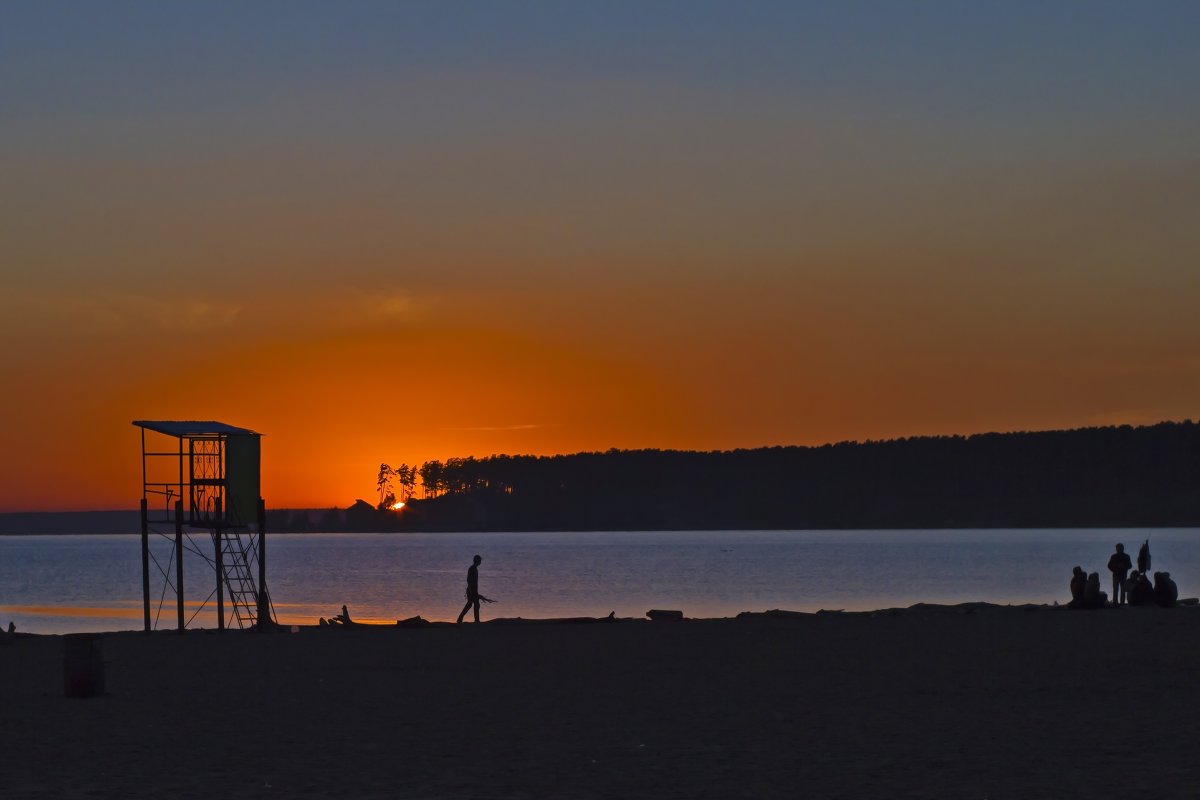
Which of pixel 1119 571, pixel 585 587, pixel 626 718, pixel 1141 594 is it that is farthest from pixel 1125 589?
pixel 585 587

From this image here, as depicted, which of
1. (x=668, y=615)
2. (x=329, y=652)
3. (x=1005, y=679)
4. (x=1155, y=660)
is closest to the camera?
(x=1005, y=679)

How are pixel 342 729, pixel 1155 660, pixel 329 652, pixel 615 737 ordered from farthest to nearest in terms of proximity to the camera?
pixel 329 652, pixel 1155 660, pixel 342 729, pixel 615 737

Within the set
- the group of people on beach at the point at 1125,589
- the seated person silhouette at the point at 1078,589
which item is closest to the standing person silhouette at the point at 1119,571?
the group of people on beach at the point at 1125,589

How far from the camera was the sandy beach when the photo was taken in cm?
1097

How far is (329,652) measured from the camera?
79.9 feet

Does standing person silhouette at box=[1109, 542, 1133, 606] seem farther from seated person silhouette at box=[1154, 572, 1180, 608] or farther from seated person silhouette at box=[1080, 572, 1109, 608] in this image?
seated person silhouette at box=[1080, 572, 1109, 608]

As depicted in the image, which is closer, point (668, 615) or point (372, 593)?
point (668, 615)

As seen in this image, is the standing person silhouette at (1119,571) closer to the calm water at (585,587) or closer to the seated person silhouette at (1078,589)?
the seated person silhouette at (1078,589)

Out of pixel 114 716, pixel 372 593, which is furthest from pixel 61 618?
pixel 114 716

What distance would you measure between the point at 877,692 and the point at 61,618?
155 feet

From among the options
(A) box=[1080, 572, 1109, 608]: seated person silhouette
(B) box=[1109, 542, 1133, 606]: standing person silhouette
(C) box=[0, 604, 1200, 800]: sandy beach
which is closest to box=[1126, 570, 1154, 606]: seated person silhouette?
(B) box=[1109, 542, 1133, 606]: standing person silhouette

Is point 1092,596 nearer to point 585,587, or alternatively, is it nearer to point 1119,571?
point 1119,571

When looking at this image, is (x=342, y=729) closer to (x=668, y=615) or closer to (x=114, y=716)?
(x=114, y=716)

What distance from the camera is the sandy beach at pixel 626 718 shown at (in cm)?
1097
